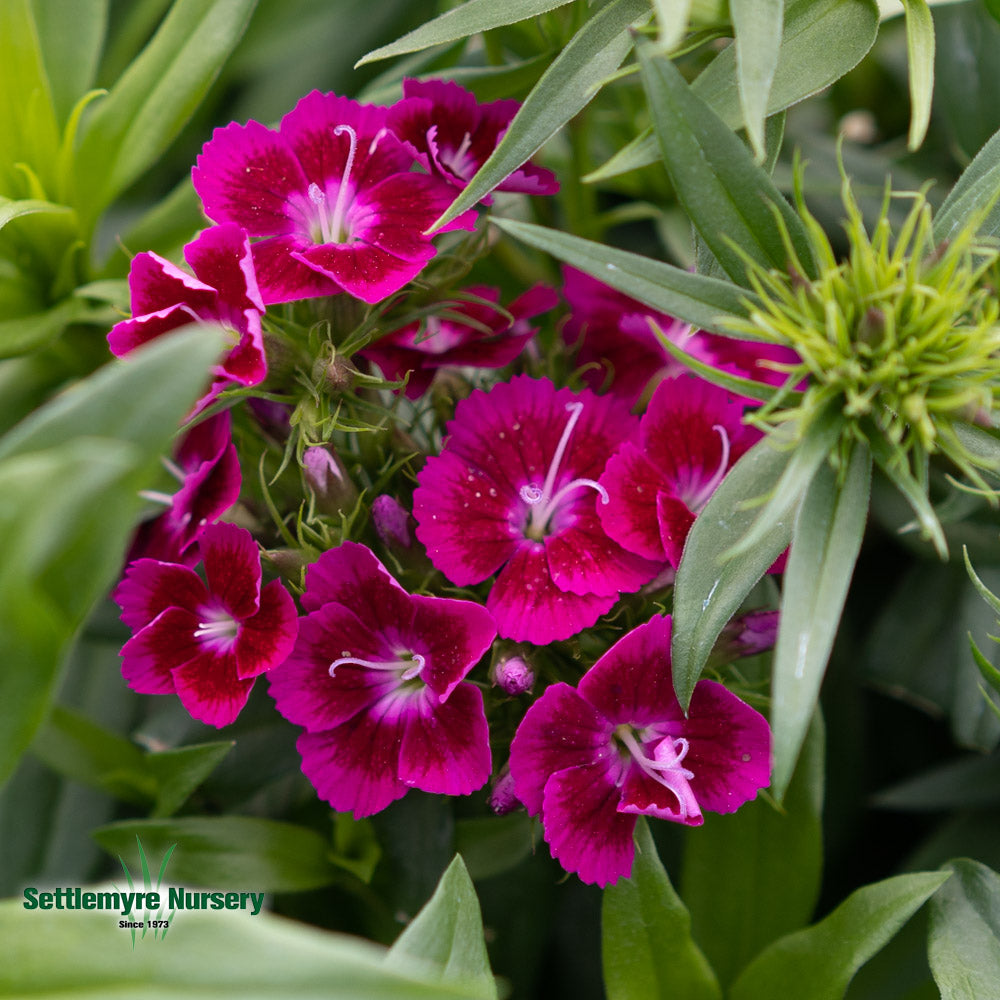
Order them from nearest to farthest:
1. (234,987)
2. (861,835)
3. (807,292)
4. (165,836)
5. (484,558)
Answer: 1. (234,987)
2. (807,292)
3. (484,558)
4. (165,836)
5. (861,835)

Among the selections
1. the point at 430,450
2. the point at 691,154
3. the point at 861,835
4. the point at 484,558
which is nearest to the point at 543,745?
the point at 484,558

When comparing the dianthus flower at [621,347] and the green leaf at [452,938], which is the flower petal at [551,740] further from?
the dianthus flower at [621,347]

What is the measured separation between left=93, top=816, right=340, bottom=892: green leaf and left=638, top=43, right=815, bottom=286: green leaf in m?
0.65

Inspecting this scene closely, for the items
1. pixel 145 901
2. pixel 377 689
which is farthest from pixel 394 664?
pixel 145 901

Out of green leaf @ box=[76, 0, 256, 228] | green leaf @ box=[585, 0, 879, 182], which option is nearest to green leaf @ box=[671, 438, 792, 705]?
green leaf @ box=[585, 0, 879, 182]

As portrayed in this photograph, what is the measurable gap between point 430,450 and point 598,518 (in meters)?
0.19

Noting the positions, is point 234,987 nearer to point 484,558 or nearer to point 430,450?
point 484,558

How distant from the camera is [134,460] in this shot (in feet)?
1.58

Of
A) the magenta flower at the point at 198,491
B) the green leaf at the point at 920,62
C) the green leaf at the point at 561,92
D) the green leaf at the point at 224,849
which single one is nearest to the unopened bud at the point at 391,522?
the magenta flower at the point at 198,491

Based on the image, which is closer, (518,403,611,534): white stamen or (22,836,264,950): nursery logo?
(22,836,264,950): nursery logo

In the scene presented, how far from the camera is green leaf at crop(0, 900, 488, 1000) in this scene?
45 cm

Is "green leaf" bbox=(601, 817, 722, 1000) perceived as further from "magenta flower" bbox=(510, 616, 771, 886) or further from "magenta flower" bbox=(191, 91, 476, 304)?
"magenta flower" bbox=(191, 91, 476, 304)

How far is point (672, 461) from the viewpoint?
0.82m

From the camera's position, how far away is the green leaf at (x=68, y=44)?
1.09 metres
